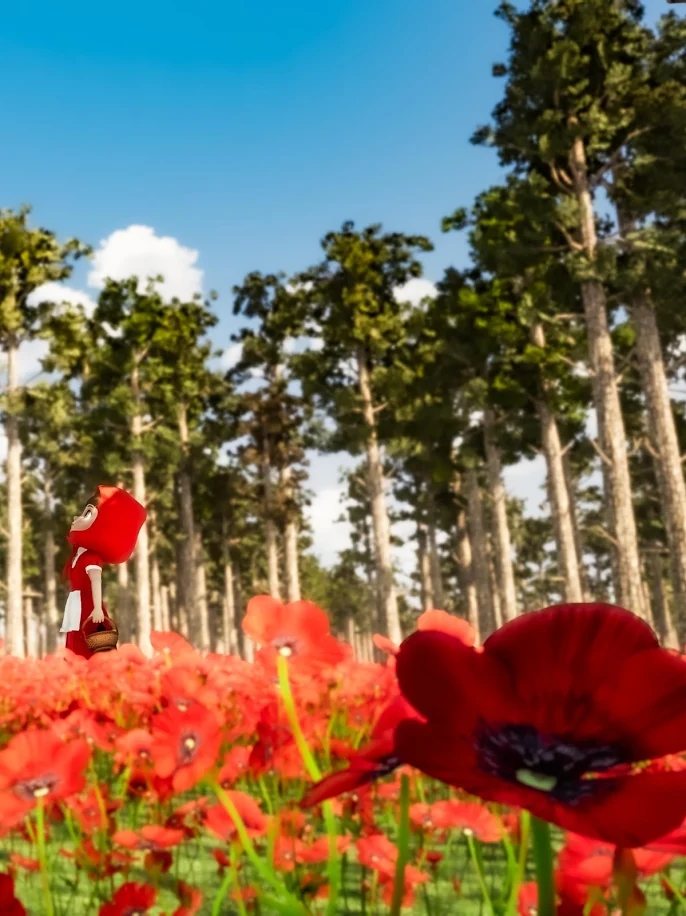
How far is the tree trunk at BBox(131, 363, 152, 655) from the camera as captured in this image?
23156mm

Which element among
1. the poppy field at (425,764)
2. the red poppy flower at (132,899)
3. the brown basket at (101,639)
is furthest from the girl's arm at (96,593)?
the red poppy flower at (132,899)

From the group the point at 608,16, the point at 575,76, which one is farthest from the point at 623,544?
the point at 608,16

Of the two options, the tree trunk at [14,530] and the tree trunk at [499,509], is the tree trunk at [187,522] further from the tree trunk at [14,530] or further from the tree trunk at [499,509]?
the tree trunk at [499,509]

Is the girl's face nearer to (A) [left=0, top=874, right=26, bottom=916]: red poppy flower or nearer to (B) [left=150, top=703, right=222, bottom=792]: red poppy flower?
(B) [left=150, top=703, right=222, bottom=792]: red poppy flower

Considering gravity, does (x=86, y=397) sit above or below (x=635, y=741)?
above

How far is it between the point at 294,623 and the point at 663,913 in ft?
6.08

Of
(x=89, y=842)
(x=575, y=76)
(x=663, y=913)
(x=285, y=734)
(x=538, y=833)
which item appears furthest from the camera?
(x=575, y=76)

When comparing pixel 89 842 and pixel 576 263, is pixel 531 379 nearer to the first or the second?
pixel 576 263

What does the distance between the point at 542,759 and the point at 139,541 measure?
75.2ft

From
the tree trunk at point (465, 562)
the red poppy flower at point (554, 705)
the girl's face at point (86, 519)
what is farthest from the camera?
the tree trunk at point (465, 562)

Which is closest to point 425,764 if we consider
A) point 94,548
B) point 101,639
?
point 101,639

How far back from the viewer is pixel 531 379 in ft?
67.2

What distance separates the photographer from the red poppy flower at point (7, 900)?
91cm

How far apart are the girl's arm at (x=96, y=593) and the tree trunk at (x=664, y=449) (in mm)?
11577
